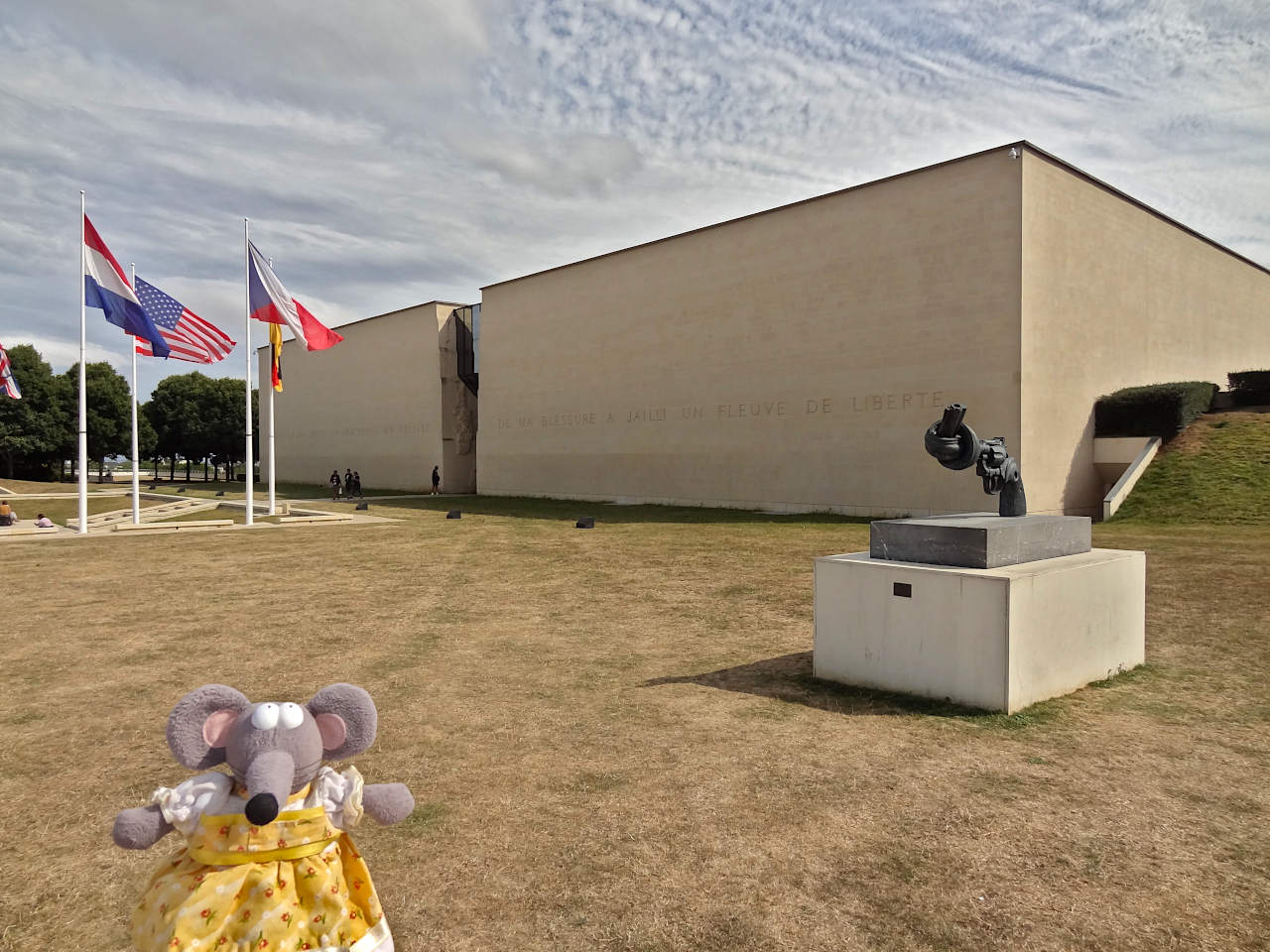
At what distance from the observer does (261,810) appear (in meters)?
2.55

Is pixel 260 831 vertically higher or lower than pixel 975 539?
lower

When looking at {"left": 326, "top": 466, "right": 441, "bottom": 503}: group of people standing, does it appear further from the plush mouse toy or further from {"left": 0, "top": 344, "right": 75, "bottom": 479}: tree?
the plush mouse toy

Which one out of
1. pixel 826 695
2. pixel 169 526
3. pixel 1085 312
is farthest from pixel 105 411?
pixel 826 695

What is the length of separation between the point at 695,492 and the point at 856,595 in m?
22.0

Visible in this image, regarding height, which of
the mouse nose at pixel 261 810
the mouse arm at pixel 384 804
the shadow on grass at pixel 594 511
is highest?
the mouse nose at pixel 261 810

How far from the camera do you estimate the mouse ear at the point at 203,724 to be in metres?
2.73

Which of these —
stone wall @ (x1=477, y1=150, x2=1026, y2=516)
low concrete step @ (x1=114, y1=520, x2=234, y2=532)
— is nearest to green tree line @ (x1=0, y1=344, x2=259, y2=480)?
low concrete step @ (x1=114, y1=520, x2=234, y2=532)

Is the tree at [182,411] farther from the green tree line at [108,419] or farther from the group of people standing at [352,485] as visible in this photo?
the group of people standing at [352,485]

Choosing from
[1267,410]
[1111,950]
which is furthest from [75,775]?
[1267,410]

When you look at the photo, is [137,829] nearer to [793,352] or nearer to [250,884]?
[250,884]

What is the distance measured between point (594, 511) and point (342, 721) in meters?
25.3

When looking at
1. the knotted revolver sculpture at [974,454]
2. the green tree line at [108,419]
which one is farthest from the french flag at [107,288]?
the green tree line at [108,419]

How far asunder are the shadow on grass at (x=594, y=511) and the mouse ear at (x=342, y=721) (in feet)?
62.7

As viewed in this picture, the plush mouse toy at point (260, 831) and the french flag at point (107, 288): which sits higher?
the french flag at point (107, 288)
